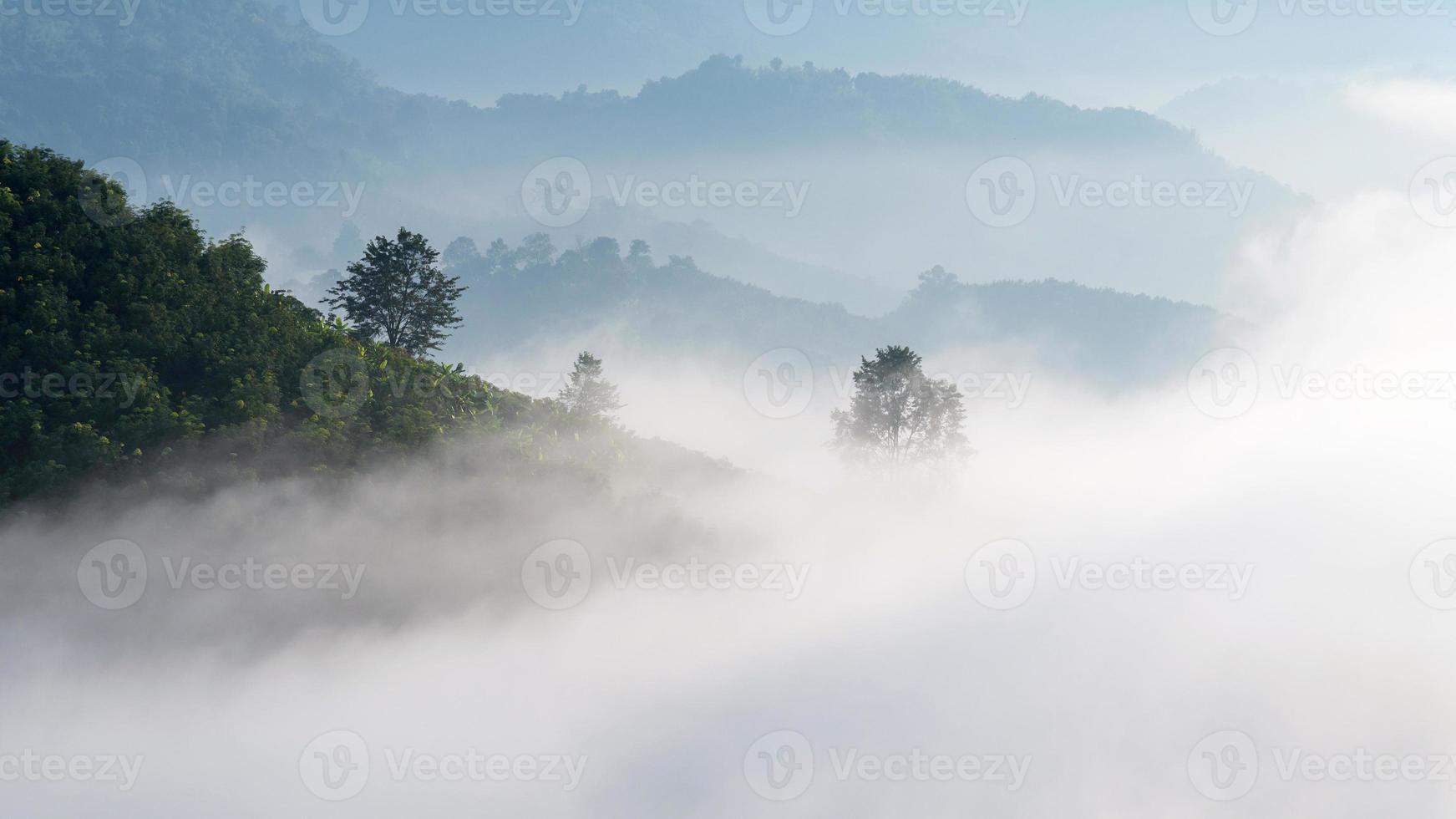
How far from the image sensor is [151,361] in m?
35.5

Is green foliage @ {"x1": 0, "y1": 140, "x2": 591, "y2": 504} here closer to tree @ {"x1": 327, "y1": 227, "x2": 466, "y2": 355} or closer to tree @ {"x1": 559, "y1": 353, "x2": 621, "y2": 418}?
tree @ {"x1": 327, "y1": 227, "x2": 466, "y2": 355}

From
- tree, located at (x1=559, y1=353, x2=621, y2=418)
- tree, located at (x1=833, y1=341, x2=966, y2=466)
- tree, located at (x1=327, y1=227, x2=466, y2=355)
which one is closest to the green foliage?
tree, located at (x1=327, y1=227, x2=466, y2=355)

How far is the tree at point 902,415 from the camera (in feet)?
225

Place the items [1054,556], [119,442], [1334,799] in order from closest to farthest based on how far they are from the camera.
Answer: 1. [119,442]
2. [1334,799]
3. [1054,556]

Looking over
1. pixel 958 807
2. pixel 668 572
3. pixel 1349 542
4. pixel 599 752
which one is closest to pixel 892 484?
pixel 958 807

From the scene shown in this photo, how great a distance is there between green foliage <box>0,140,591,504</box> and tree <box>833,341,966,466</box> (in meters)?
33.2

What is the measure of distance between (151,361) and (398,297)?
17614 mm

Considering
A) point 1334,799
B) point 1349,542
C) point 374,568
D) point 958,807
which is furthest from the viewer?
point 1349,542

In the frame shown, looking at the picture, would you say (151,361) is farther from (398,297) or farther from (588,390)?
(588,390)

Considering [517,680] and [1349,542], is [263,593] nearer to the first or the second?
[517,680]

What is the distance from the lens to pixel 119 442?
3334 centimetres

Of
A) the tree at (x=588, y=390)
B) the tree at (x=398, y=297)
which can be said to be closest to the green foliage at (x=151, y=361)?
the tree at (x=398, y=297)

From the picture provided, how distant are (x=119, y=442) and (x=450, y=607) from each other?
41.1ft

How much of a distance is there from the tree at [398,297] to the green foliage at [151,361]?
32.2 feet
